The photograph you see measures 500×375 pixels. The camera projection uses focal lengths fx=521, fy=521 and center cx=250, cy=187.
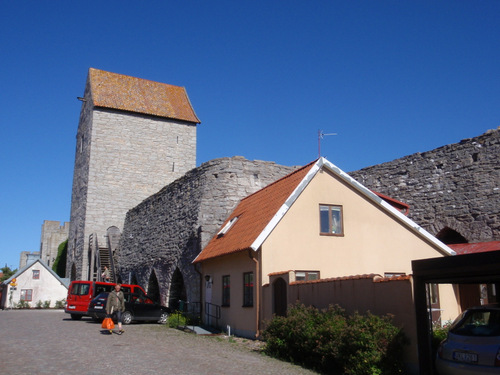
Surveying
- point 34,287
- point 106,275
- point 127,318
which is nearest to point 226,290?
point 127,318

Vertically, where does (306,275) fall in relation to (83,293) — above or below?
above

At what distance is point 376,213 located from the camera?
52.5ft

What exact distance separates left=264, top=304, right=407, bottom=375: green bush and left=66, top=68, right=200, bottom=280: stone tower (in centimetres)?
2463

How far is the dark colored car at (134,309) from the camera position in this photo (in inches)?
751

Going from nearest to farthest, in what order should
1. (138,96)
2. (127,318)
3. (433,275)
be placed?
(433,275) → (127,318) → (138,96)

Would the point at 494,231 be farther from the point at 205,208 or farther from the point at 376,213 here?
the point at 205,208

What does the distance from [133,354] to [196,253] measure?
9.17 meters

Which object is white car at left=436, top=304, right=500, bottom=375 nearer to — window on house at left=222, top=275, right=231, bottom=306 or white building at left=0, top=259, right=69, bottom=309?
window on house at left=222, top=275, right=231, bottom=306

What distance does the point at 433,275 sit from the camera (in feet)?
28.7

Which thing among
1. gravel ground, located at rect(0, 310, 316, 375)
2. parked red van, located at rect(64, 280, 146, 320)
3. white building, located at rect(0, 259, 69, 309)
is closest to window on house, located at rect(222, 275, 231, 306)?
gravel ground, located at rect(0, 310, 316, 375)

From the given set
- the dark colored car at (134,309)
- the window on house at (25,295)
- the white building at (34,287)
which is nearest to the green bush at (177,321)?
the dark colored car at (134,309)

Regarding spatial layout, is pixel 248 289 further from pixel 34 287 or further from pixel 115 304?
pixel 34 287

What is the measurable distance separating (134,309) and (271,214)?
7614 mm

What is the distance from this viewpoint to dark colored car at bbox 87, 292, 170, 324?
62.6 feet
